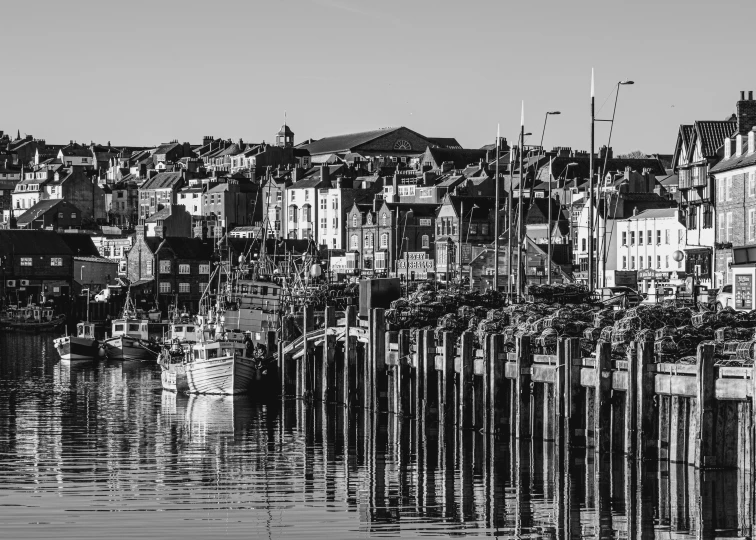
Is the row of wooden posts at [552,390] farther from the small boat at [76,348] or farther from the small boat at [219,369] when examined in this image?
the small boat at [76,348]

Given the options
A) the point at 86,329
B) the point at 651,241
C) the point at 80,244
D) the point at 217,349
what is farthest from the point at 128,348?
the point at 80,244

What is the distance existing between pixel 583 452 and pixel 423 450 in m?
5.75

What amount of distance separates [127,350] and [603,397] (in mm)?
63186

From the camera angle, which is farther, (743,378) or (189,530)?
(743,378)

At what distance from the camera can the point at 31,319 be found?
139 meters

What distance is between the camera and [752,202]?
69562mm

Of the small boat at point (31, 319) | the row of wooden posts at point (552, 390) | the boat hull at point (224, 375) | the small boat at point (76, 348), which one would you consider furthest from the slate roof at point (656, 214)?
the small boat at point (31, 319)

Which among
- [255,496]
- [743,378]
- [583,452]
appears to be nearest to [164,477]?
[255,496]

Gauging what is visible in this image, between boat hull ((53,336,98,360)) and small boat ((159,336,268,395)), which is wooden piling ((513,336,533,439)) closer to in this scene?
small boat ((159,336,268,395))

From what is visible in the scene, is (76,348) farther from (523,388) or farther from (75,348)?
(523,388)

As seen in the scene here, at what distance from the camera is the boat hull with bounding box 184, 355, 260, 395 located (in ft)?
211

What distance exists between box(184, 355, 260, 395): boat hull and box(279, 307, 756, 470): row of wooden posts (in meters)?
6.73

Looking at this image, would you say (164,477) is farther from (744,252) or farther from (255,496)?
→ (744,252)

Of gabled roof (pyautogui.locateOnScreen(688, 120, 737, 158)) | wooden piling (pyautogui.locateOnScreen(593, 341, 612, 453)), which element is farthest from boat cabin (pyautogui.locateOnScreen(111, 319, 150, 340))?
wooden piling (pyautogui.locateOnScreen(593, 341, 612, 453))
